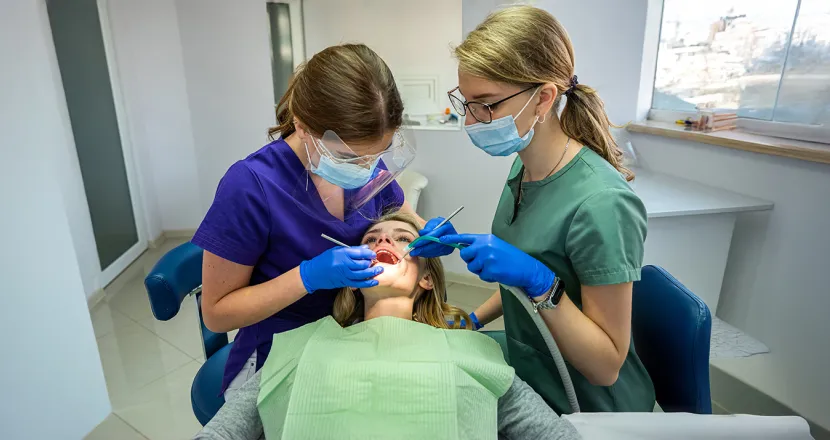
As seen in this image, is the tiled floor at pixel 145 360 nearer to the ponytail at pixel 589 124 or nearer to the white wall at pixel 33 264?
the white wall at pixel 33 264

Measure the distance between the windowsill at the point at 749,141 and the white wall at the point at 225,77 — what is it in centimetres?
274

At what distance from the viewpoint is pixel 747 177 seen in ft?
7.29

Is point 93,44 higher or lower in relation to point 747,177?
higher

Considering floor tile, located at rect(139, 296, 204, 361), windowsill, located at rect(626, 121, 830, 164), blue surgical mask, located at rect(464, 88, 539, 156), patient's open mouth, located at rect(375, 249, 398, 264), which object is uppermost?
blue surgical mask, located at rect(464, 88, 539, 156)

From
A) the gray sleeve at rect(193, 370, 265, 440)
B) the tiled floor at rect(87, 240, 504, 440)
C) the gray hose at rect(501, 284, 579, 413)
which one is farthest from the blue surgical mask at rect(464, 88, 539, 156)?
the tiled floor at rect(87, 240, 504, 440)

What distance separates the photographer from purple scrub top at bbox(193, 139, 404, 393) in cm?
118

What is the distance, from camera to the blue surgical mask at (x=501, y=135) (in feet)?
3.75

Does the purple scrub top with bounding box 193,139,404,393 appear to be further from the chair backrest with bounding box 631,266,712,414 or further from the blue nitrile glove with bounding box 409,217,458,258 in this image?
the chair backrest with bounding box 631,266,712,414

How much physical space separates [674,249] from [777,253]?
1.31 feet

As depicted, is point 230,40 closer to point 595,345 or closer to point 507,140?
point 507,140

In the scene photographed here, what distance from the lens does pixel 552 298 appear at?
107 cm

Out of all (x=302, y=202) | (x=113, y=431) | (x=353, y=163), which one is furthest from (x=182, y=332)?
(x=353, y=163)

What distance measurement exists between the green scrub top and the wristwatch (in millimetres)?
53

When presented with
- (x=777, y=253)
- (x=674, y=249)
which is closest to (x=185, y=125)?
(x=674, y=249)
